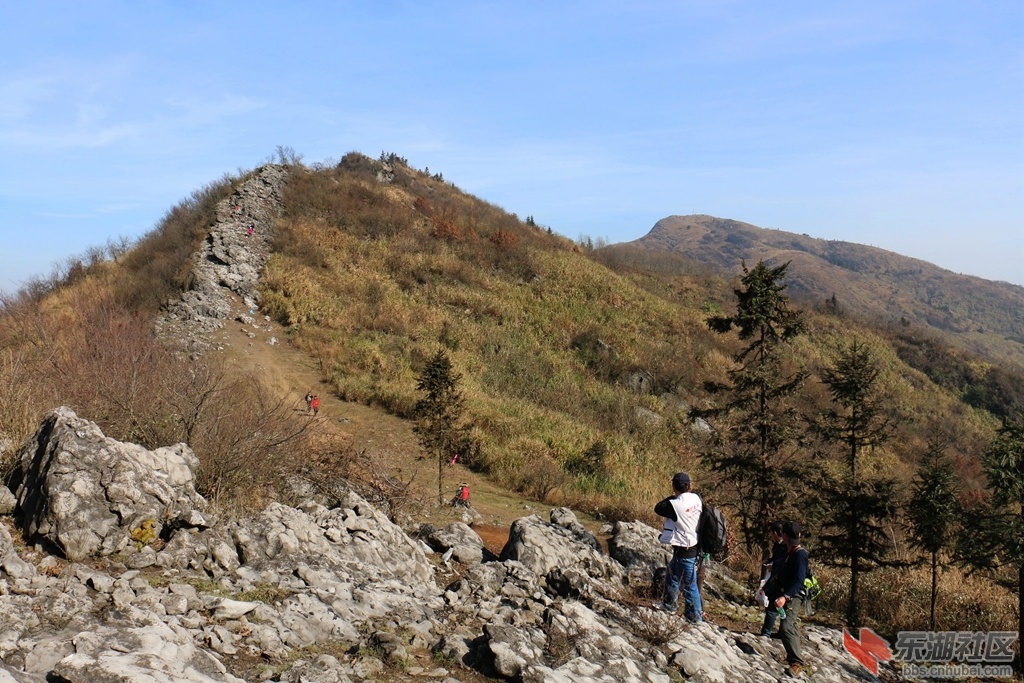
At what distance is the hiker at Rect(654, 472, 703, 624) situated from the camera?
251 inches

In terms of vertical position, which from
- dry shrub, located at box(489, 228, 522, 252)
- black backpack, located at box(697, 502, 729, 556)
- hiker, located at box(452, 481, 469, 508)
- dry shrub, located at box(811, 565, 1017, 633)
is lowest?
dry shrub, located at box(811, 565, 1017, 633)

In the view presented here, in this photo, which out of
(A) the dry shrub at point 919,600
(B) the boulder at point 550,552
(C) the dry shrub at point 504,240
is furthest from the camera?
(C) the dry shrub at point 504,240

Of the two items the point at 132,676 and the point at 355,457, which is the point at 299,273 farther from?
the point at 132,676

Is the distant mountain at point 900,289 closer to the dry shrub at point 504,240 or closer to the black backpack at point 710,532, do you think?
the dry shrub at point 504,240

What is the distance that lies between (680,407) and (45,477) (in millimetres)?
22614

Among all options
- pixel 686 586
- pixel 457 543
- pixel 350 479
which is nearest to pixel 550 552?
pixel 457 543

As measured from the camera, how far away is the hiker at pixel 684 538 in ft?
20.9

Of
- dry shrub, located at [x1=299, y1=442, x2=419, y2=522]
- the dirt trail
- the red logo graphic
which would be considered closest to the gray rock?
dry shrub, located at [x1=299, y1=442, x2=419, y2=522]

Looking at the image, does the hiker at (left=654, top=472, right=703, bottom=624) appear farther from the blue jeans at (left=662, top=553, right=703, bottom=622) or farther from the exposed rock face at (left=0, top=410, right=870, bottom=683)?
the exposed rock face at (left=0, top=410, right=870, bottom=683)

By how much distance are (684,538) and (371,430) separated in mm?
12130

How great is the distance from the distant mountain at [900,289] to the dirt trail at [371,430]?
9155 centimetres

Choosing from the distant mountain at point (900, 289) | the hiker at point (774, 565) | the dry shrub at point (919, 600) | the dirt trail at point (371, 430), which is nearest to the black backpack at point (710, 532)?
the hiker at point (774, 565)

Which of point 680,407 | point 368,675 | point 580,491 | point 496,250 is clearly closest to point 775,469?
point 580,491

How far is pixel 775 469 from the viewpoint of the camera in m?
10.7
